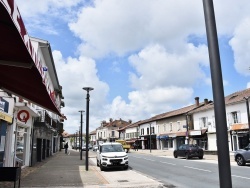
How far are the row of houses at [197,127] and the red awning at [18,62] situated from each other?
16.0 metres

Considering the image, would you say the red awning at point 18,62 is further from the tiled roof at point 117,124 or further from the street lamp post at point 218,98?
the tiled roof at point 117,124

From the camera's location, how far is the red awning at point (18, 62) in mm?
3313

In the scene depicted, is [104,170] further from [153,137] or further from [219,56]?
[153,137]

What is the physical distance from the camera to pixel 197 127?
4722cm

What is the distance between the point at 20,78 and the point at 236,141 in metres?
35.4

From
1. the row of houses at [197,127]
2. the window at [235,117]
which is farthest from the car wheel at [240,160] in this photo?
the window at [235,117]

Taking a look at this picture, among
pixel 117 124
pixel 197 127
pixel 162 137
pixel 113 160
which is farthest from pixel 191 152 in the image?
pixel 117 124

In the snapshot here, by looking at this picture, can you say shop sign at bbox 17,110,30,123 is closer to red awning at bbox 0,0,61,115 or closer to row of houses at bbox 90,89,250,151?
red awning at bbox 0,0,61,115

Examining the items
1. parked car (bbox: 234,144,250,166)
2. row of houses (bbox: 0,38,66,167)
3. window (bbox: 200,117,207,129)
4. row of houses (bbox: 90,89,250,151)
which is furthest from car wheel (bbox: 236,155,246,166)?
window (bbox: 200,117,207,129)

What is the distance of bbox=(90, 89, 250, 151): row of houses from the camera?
37.0 m

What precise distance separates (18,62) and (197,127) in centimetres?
4447

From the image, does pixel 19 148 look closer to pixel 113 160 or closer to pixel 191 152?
pixel 113 160

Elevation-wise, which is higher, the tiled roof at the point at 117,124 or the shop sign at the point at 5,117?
the tiled roof at the point at 117,124

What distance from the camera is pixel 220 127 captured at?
3.35 meters
